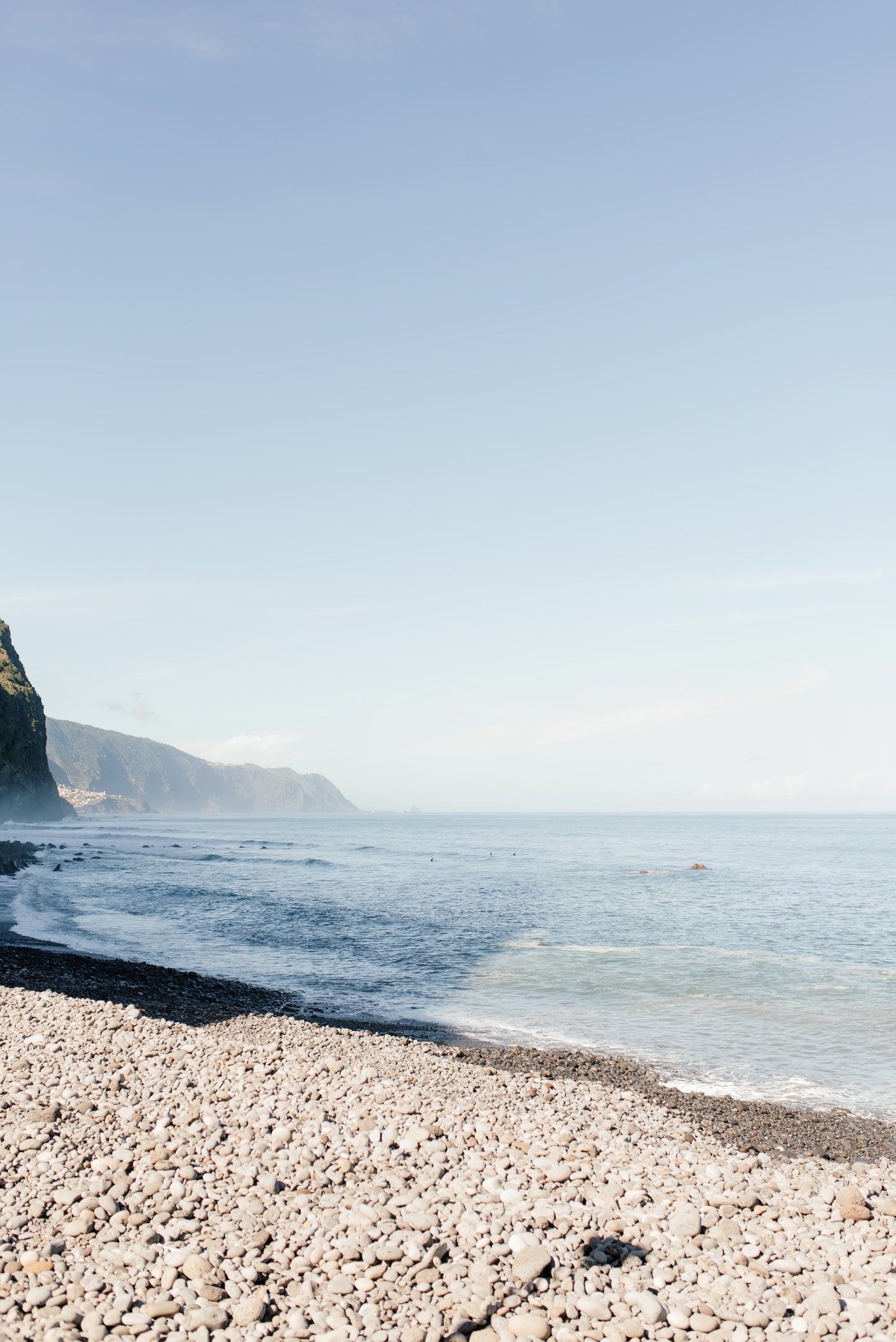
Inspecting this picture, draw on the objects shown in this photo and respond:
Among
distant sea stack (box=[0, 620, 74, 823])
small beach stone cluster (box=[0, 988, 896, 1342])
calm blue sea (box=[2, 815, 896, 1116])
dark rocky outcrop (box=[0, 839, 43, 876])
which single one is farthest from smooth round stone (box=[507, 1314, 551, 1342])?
distant sea stack (box=[0, 620, 74, 823])

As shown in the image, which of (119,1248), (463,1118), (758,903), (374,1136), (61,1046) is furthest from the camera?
(758,903)

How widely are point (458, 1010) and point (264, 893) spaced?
26751 millimetres

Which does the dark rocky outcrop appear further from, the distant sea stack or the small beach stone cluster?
the distant sea stack

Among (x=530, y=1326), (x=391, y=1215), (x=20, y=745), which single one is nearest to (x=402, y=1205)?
(x=391, y=1215)

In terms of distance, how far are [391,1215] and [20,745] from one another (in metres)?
131

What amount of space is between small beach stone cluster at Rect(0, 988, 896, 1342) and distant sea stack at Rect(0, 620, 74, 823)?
114856 mm

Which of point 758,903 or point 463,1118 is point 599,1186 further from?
Result: point 758,903

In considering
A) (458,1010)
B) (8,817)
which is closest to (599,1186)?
(458,1010)

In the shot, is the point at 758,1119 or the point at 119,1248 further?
the point at 758,1119

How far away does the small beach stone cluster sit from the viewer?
6172mm

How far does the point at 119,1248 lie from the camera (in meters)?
6.74

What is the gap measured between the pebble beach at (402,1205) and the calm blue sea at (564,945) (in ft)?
15.2

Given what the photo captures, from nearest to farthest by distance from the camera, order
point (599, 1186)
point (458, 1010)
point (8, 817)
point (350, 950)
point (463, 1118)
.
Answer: point (599, 1186) < point (463, 1118) < point (458, 1010) < point (350, 950) < point (8, 817)

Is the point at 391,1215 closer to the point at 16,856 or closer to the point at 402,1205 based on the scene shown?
the point at 402,1205
